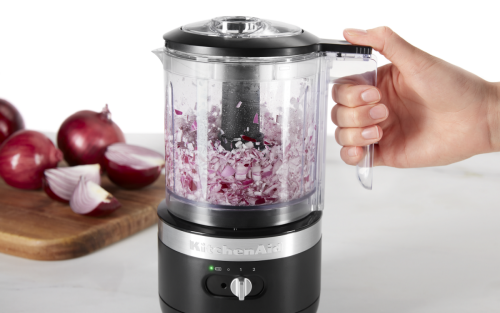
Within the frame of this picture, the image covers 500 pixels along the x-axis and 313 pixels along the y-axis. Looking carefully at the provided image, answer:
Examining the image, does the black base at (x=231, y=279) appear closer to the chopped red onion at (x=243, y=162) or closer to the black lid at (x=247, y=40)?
the chopped red onion at (x=243, y=162)

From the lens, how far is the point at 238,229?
92 cm

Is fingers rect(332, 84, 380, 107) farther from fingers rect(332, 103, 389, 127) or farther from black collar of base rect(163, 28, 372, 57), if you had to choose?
black collar of base rect(163, 28, 372, 57)

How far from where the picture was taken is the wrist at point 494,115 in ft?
4.09

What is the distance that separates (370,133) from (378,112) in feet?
0.14

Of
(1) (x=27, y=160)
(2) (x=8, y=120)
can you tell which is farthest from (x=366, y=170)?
(2) (x=8, y=120)

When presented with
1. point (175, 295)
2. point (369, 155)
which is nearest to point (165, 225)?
point (175, 295)

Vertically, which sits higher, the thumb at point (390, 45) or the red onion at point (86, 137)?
the thumb at point (390, 45)

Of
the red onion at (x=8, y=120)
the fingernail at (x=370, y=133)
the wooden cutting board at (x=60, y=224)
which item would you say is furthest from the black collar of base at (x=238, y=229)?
the red onion at (x=8, y=120)

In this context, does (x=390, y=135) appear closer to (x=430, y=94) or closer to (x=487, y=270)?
(x=430, y=94)

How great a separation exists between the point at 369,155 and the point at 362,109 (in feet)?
0.36

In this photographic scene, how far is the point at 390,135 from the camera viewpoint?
136 cm

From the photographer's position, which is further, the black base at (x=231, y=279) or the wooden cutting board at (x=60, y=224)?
the wooden cutting board at (x=60, y=224)

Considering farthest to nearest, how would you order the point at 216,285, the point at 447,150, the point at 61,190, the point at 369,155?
the point at 61,190 < the point at 447,150 < the point at 369,155 < the point at 216,285

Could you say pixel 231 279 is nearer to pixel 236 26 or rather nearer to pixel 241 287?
pixel 241 287
